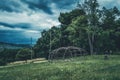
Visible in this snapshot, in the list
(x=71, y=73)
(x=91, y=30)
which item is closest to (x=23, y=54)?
(x=91, y=30)

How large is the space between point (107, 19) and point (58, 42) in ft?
64.4

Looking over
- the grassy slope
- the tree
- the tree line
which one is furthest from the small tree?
the grassy slope

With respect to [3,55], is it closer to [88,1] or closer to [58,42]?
[58,42]

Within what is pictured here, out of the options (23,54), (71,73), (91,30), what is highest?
(91,30)

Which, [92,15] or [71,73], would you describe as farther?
[92,15]

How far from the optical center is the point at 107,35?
82750mm

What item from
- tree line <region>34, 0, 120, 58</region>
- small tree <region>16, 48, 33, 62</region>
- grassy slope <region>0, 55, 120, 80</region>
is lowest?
grassy slope <region>0, 55, 120, 80</region>

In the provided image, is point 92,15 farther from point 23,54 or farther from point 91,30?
point 23,54

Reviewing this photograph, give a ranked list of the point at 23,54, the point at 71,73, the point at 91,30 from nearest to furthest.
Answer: the point at 71,73 → the point at 91,30 → the point at 23,54

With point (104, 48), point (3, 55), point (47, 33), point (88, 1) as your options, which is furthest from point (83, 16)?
point (3, 55)

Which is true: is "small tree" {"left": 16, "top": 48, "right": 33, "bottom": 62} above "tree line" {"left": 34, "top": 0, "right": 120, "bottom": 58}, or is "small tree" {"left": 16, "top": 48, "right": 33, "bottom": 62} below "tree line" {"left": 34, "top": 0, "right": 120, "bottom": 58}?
below

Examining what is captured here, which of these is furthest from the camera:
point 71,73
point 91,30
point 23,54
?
point 23,54

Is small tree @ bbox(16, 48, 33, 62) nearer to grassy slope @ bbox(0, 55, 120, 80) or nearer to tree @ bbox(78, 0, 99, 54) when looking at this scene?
tree @ bbox(78, 0, 99, 54)

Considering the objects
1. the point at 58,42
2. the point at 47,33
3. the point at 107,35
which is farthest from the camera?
the point at 47,33
